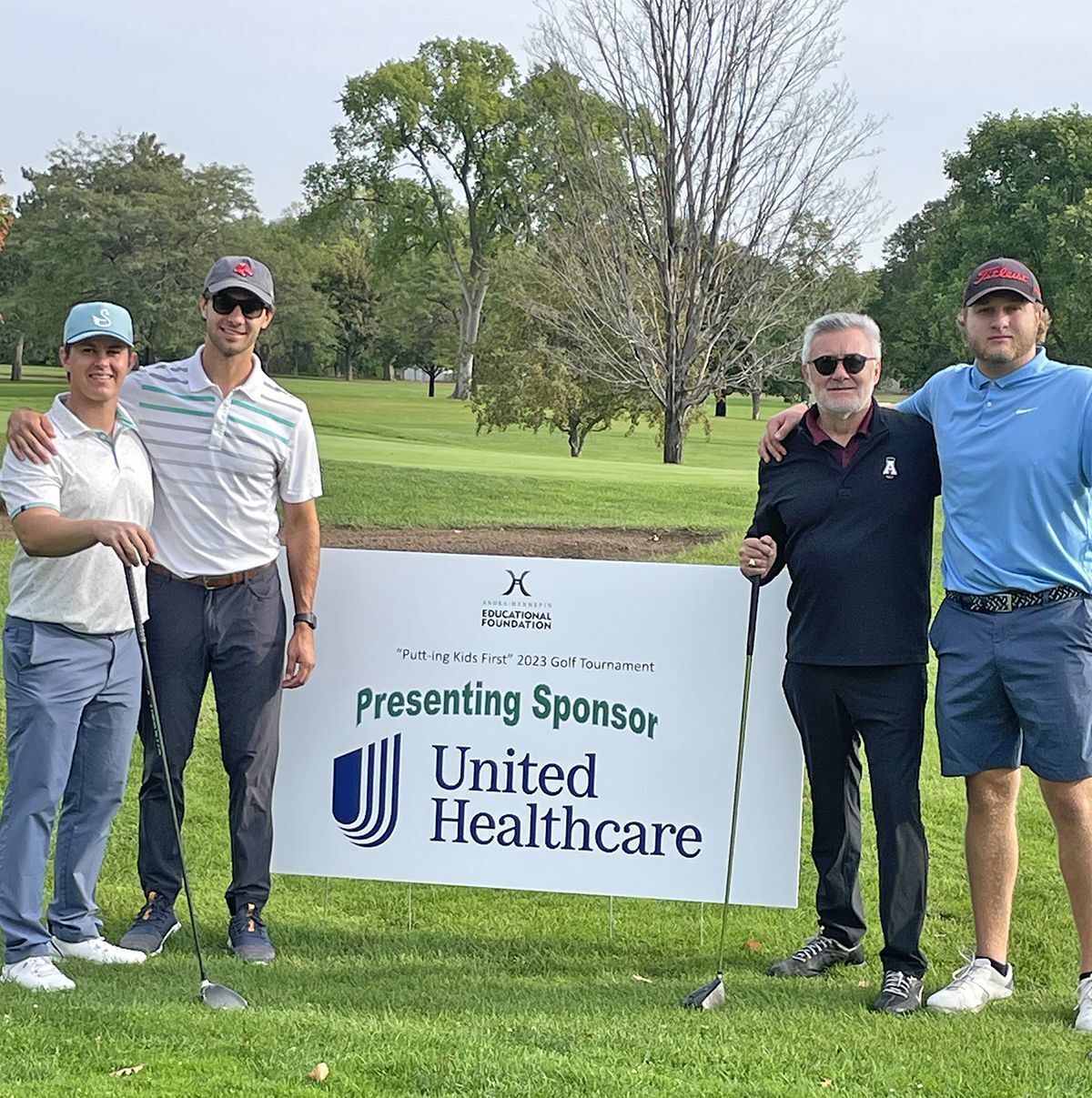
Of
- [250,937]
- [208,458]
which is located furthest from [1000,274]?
[250,937]

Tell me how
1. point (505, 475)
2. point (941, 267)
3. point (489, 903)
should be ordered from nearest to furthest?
point (489, 903), point (505, 475), point (941, 267)

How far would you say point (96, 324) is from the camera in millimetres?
3877

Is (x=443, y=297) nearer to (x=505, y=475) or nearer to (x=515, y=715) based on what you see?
(x=505, y=475)

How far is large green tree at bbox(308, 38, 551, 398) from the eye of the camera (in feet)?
81.0

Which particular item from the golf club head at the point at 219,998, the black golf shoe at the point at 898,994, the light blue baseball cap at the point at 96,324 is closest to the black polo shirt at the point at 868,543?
the black golf shoe at the point at 898,994

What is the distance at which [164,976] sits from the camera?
402cm

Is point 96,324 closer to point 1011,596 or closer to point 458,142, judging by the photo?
point 1011,596

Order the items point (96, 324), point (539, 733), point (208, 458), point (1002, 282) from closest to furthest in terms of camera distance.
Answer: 1. point (1002, 282)
2. point (96, 324)
3. point (208, 458)
4. point (539, 733)

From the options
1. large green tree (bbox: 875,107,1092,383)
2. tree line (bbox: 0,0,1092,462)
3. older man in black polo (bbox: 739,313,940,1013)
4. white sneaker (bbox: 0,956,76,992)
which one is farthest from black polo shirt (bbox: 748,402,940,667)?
large green tree (bbox: 875,107,1092,383)

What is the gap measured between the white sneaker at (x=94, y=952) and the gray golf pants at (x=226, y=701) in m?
0.29

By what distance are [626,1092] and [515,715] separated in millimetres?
1726

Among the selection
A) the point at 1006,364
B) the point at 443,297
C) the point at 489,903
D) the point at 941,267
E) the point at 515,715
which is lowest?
the point at 489,903

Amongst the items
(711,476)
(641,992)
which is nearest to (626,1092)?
(641,992)

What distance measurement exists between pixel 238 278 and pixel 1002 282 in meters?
2.17
